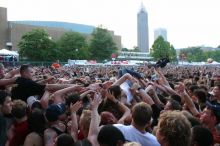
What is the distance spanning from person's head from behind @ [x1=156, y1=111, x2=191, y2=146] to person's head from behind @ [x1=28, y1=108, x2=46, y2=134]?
7.27 ft

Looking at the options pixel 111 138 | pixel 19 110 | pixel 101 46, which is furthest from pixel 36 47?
pixel 111 138

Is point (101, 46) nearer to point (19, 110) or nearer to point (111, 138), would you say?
point (19, 110)

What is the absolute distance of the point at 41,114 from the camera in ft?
18.0

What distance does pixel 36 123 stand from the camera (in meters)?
5.34

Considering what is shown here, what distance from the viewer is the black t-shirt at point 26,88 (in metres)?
6.92

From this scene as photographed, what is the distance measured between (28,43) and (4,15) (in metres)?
11.0

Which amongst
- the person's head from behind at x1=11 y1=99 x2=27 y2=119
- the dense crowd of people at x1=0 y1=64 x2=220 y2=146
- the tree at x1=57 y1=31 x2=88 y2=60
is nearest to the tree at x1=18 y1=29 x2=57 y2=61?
the tree at x1=57 y1=31 x2=88 y2=60

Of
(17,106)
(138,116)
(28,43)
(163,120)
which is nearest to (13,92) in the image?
(17,106)

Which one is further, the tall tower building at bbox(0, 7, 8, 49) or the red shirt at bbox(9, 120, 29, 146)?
the tall tower building at bbox(0, 7, 8, 49)

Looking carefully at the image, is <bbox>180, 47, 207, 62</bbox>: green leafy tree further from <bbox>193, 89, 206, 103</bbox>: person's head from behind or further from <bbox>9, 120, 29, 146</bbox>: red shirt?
<bbox>9, 120, 29, 146</bbox>: red shirt

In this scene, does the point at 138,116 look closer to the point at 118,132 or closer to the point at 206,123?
the point at 118,132

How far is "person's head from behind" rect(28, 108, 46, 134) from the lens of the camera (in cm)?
534

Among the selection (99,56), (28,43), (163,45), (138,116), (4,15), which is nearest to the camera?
(138,116)

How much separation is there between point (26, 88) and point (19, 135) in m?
1.64
